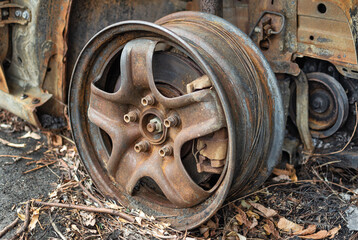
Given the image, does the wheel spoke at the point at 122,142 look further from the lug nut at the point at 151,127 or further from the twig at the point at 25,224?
the twig at the point at 25,224

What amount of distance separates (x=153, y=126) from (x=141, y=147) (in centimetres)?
17

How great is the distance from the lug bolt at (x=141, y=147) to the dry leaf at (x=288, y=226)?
0.92 metres

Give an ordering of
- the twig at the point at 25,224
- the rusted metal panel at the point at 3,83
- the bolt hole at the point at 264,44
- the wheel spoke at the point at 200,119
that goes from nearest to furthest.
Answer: the wheel spoke at the point at 200,119
the twig at the point at 25,224
the bolt hole at the point at 264,44
the rusted metal panel at the point at 3,83

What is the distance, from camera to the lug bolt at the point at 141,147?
2.65m

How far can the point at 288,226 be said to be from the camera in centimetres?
262

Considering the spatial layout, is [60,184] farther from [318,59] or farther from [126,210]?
[318,59]

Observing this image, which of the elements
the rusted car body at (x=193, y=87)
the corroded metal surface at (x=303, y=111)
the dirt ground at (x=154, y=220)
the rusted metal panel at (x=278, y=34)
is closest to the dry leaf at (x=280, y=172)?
the dirt ground at (x=154, y=220)

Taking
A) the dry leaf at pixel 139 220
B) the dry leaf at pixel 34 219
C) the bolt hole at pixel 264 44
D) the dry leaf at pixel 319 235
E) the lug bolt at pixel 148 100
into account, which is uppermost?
the bolt hole at pixel 264 44

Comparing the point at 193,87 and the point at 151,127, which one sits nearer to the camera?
the point at 193,87

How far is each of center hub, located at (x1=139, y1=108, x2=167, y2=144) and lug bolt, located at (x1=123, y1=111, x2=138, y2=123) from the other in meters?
0.04

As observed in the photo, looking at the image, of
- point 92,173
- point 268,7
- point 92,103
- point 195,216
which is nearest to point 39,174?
point 92,173

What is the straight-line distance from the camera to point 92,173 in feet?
9.72

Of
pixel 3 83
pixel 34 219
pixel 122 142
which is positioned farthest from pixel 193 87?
pixel 3 83

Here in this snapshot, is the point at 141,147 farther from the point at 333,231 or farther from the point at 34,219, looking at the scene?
the point at 333,231
